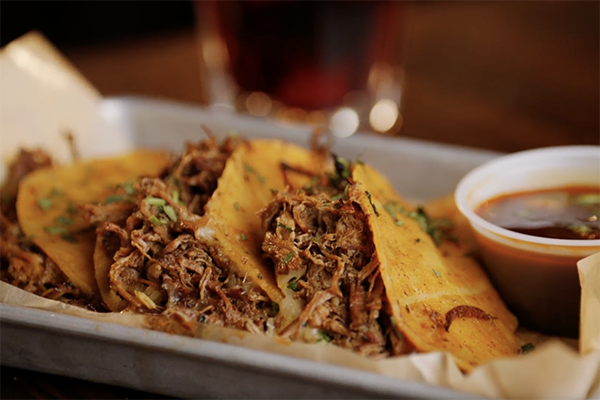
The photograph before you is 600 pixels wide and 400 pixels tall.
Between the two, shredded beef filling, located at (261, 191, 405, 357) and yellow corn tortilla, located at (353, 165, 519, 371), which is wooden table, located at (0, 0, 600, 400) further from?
shredded beef filling, located at (261, 191, 405, 357)

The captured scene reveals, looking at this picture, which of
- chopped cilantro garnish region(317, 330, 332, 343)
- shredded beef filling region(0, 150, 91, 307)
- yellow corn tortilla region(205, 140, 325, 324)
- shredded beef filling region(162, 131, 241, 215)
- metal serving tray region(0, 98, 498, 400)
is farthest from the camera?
shredded beef filling region(162, 131, 241, 215)

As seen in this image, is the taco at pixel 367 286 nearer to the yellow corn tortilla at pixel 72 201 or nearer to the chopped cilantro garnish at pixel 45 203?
the yellow corn tortilla at pixel 72 201

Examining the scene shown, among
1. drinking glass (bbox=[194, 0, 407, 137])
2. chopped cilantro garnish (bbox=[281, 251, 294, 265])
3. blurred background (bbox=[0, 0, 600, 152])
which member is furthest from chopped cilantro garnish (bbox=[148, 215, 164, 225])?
drinking glass (bbox=[194, 0, 407, 137])

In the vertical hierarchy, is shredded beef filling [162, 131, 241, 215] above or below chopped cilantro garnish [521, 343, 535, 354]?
above

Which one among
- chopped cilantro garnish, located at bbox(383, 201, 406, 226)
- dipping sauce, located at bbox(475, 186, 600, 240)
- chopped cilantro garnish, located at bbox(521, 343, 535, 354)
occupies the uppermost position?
chopped cilantro garnish, located at bbox(383, 201, 406, 226)

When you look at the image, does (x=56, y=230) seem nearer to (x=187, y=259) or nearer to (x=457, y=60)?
(x=187, y=259)

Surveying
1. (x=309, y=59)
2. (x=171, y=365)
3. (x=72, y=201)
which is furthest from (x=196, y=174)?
(x=309, y=59)
